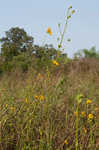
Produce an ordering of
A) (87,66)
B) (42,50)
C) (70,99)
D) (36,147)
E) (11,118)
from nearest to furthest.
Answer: (36,147), (11,118), (42,50), (70,99), (87,66)

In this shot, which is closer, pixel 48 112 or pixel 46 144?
pixel 46 144

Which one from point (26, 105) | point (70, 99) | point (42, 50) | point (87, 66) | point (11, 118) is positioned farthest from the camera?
point (87, 66)

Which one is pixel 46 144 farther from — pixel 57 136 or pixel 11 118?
pixel 11 118

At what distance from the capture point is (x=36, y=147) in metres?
1.62

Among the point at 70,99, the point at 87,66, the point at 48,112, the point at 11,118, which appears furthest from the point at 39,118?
the point at 87,66

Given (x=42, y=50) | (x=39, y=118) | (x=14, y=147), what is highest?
(x=42, y=50)

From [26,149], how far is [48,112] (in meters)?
0.34

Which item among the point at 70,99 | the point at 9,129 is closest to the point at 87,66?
the point at 70,99

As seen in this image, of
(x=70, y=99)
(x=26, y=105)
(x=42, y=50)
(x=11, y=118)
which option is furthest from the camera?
(x=70, y=99)

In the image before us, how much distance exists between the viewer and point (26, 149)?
5.37 ft

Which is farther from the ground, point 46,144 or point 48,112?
point 48,112

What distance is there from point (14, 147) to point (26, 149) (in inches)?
4.9

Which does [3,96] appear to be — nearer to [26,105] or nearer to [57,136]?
[26,105]

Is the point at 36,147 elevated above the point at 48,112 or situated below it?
below
